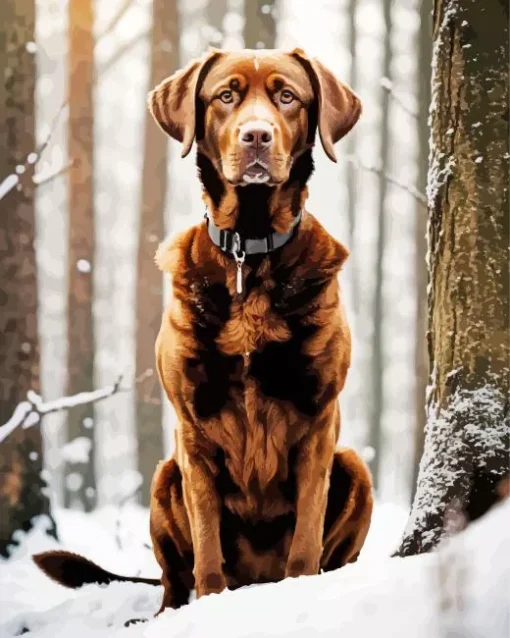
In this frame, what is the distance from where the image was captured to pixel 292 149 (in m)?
2.42

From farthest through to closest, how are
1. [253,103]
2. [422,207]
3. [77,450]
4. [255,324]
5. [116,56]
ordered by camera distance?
[77,450], [116,56], [422,207], [255,324], [253,103]

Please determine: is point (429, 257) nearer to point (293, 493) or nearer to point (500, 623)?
point (293, 493)

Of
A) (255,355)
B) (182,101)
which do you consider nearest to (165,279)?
A: (255,355)

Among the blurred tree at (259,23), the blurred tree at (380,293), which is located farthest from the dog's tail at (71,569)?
the blurred tree at (259,23)

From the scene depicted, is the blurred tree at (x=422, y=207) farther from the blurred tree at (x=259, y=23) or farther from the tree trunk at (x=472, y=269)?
the blurred tree at (x=259, y=23)

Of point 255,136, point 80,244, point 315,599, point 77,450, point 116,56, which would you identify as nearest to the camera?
point 315,599

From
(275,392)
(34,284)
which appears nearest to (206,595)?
(275,392)

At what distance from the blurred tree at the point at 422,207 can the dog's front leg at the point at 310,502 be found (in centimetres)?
35

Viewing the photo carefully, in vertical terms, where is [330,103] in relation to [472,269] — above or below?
above

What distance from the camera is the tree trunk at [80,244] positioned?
284 cm

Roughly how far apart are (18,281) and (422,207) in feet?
4.70

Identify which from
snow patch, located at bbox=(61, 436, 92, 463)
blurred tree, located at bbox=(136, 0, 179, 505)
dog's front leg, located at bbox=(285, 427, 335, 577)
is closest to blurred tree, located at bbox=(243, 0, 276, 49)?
blurred tree, located at bbox=(136, 0, 179, 505)

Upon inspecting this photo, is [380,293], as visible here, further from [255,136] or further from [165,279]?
[255,136]

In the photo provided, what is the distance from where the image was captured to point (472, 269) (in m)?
2.54
